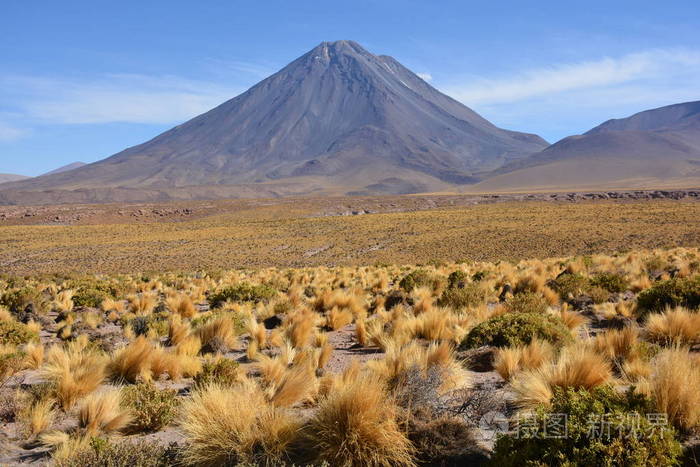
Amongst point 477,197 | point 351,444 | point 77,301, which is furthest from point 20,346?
point 477,197

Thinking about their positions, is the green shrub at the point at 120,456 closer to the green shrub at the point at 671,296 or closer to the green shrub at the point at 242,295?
the green shrub at the point at 671,296

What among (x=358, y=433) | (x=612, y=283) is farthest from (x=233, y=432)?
(x=612, y=283)

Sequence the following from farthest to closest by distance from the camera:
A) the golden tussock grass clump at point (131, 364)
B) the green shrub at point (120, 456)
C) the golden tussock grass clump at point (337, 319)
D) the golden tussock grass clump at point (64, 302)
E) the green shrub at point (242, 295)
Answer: the green shrub at point (242, 295) < the golden tussock grass clump at point (64, 302) < the golden tussock grass clump at point (337, 319) < the golden tussock grass clump at point (131, 364) < the green shrub at point (120, 456)

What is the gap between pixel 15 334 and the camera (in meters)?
8.33

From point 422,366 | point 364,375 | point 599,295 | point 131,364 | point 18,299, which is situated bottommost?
point 599,295

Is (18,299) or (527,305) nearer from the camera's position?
(527,305)

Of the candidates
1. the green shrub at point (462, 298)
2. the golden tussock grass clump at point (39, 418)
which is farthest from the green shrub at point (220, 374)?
the green shrub at point (462, 298)

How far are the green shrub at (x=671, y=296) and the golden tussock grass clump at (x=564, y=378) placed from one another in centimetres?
449

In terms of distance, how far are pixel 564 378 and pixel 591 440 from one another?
139 centimetres

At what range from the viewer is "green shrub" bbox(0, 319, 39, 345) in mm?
8161

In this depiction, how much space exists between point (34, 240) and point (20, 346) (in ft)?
144

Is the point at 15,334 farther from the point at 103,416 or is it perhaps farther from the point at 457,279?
the point at 457,279

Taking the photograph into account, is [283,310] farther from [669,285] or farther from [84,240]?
[84,240]

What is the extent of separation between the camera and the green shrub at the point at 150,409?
4.64 meters
